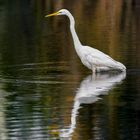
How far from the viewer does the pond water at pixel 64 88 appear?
10836 mm

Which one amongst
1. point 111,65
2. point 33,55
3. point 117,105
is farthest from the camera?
point 33,55

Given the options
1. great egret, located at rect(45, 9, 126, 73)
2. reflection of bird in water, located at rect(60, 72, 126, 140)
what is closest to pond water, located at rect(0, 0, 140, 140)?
reflection of bird in water, located at rect(60, 72, 126, 140)

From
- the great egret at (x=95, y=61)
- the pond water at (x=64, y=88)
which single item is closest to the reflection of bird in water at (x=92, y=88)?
the pond water at (x=64, y=88)

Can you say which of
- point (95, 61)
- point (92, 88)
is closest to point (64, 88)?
point (92, 88)

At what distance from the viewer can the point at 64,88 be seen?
14508 millimetres

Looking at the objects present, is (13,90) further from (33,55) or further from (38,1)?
(38,1)

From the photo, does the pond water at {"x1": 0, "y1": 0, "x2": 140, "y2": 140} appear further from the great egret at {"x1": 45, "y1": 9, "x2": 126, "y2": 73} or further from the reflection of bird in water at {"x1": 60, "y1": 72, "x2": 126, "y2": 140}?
the great egret at {"x1": 45, "y1": 9, "x2": 126, "y2": 73}

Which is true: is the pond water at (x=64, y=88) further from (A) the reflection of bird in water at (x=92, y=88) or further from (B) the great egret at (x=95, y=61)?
(B) the great egret at (x=95, y=61)

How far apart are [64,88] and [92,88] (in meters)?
0.54

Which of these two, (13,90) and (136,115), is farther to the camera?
(13,90)

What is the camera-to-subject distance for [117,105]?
41.4 ft

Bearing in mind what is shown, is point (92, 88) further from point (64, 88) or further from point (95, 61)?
point (95, 61)

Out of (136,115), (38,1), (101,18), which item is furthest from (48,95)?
(38,1)

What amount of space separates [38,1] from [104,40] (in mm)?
25784
